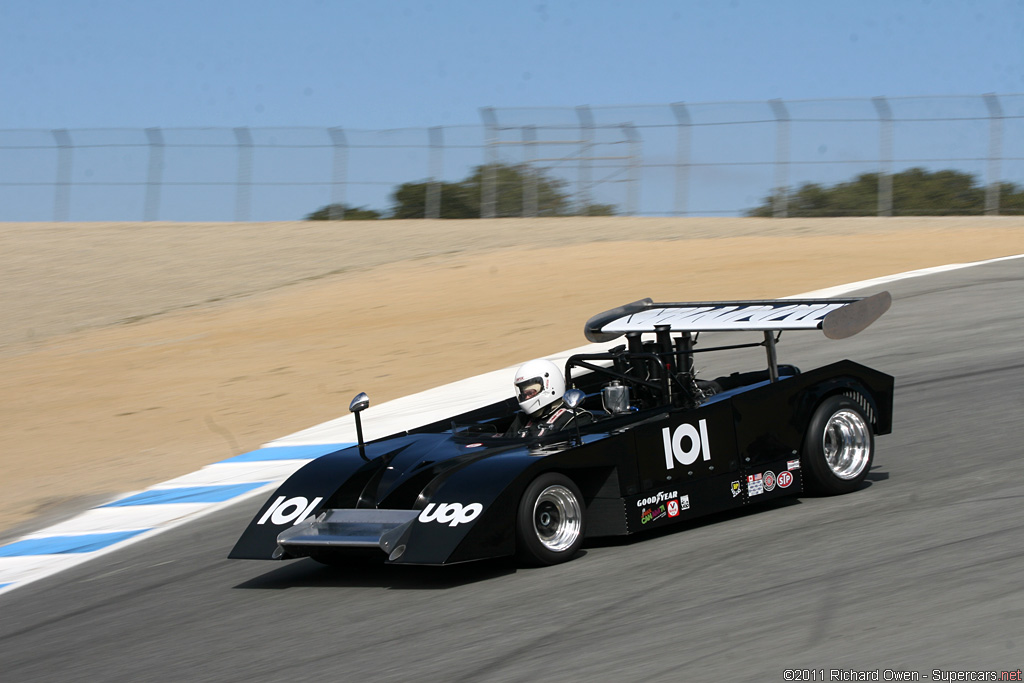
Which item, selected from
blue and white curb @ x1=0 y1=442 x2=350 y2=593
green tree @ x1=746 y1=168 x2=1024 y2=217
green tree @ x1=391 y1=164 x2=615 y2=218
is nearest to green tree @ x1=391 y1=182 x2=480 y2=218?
green tree @ x1=391 y1=164 x2=615 y2=218

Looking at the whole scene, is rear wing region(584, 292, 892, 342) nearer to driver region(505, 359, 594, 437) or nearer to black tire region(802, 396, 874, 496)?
black tire region(802, 396, 874, 496)

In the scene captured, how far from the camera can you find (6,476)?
1216cm

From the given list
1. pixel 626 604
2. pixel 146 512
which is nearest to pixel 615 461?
pixel 626 604

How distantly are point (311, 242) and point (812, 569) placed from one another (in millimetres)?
24944

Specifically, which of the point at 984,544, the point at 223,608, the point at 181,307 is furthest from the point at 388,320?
the point at 984,544

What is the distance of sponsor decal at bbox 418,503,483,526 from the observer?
20.6 feet

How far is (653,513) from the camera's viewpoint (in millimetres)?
6961

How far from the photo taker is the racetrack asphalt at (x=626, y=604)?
4887 mm

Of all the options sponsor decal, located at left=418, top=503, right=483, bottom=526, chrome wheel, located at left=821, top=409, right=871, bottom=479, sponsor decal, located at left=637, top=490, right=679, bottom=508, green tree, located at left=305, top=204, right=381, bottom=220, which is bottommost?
sponsor decal, located at left=637, top=490, right=679, bottom=508

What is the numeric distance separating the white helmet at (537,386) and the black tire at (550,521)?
29.7 inches

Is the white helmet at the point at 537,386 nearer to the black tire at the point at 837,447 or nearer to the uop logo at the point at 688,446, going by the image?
the uop logo at the point at 688,446

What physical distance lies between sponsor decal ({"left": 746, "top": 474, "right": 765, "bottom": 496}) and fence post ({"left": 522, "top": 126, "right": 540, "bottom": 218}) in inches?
941

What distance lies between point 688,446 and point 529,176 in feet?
81.7

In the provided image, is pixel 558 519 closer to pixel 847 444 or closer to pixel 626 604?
pixel 626 604
